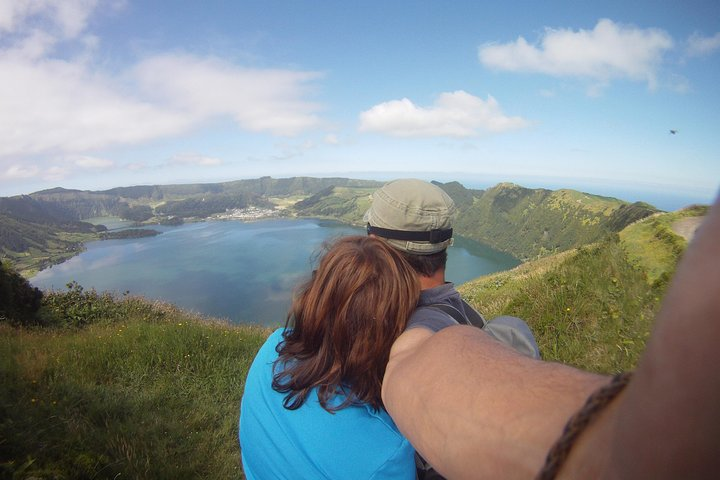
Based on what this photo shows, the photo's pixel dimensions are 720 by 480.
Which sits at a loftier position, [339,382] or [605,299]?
[339,382]

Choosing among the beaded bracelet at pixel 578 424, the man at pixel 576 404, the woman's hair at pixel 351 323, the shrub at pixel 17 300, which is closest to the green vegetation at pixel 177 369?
the shrub at pixel 17 300

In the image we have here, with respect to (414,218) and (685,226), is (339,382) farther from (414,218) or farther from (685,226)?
(685,226)

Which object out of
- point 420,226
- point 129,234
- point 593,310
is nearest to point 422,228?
point 420,226

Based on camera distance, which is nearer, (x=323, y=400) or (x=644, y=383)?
(x=644, y=383)

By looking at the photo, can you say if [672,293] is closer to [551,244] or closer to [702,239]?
[702,239]

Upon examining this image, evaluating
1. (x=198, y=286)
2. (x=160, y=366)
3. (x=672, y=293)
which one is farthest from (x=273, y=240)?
(x=672, y=293)

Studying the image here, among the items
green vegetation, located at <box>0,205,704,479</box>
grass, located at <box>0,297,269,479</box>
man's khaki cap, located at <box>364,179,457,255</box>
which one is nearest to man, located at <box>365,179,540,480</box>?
man's khaki cap, located at <box>364,179,457,255</box>

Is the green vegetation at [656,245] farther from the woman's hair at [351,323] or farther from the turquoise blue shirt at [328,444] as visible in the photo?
the turquoise blue shirt at [328,444]
